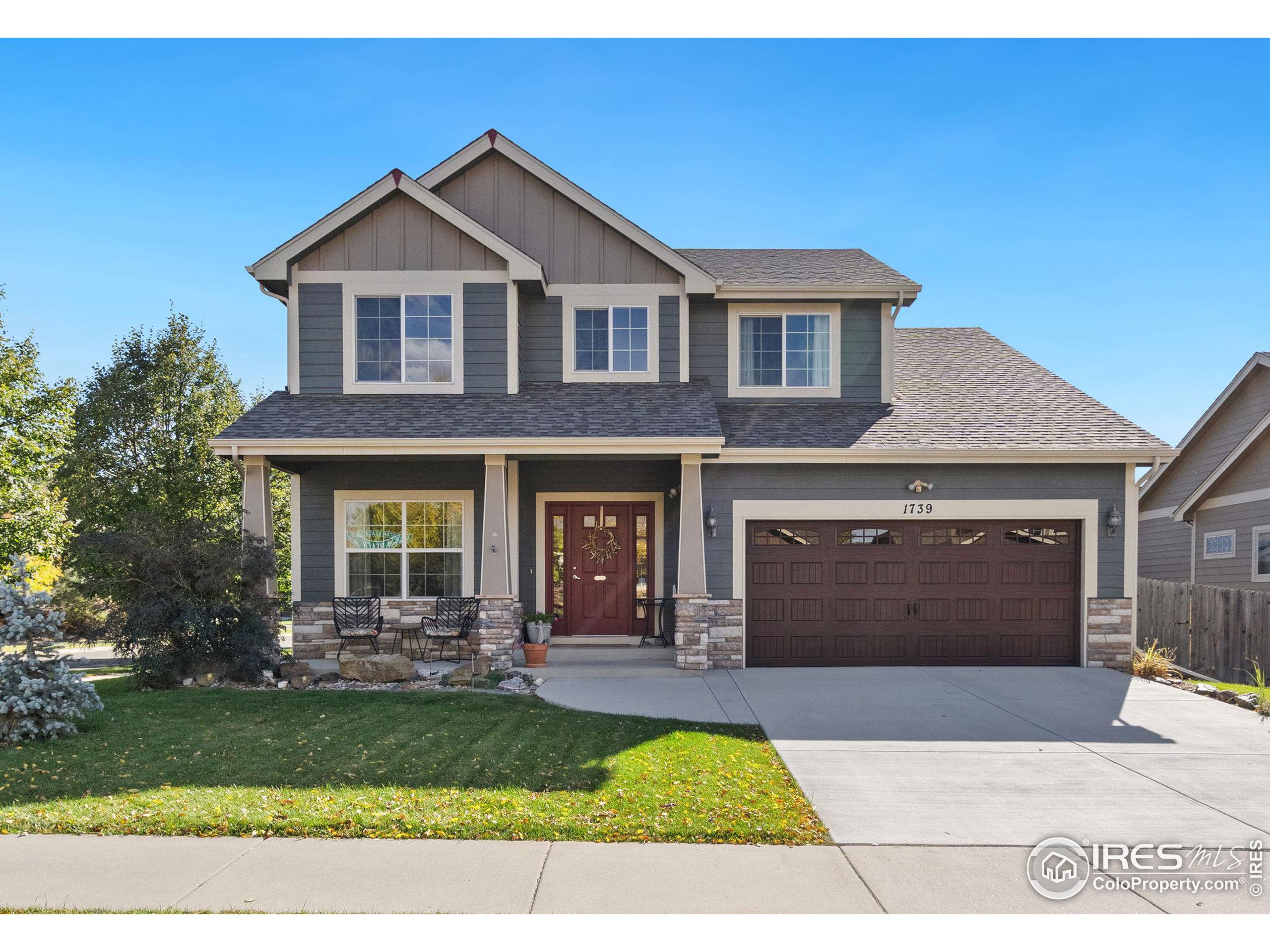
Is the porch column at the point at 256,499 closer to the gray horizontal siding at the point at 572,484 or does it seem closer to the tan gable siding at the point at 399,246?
the tan gable siding at the point at 399,246

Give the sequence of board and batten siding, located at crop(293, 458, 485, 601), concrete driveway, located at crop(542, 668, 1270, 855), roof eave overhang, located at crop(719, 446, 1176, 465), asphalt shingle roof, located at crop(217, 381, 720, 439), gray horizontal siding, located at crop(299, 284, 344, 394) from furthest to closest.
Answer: gray horizontal siding, located at crop(299, 284, 344, 394) → board and batten siding, located at crop(293, 458, 485, 601) → roof eave overhang, located at crop(719, 446, 1176, 465) → asphalt shingle roof, located at crop(217, 381, 720, 439) → concrete driveway, located at crop(542, 668, 1270, 855)

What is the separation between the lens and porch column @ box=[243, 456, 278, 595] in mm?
10984

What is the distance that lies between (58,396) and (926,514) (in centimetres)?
1681

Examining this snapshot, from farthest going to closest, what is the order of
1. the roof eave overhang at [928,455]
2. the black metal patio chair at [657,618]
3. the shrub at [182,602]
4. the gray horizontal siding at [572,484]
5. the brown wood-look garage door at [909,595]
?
1. the gray horizontal siding at [572,484]
2. the black metal patio chair at [657,618]
3. the brown wood-look garage door at [909,595]
4. the roof eave overhang at [928,455]
5. the shrub at [182,602]

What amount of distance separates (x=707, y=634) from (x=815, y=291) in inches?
228

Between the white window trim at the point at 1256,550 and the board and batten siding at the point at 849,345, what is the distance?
8081 millimetres

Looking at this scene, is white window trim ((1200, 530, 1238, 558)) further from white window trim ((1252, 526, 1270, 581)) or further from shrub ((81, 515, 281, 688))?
shrub ((81, 515, 281, 688))

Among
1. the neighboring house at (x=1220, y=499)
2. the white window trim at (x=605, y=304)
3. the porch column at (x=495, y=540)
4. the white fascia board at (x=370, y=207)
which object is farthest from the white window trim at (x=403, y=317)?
the neighboring house at (x=1220, y=499)

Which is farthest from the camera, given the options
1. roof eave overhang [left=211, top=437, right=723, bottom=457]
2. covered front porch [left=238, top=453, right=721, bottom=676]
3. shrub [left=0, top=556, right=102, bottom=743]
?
covered front porch [left=238, top=453, right=721, bottom=676]

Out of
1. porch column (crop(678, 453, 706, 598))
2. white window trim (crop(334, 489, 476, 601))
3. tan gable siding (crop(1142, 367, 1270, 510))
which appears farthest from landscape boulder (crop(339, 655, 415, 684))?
tan gable siding (crop(1142, 367, 1270, 510))

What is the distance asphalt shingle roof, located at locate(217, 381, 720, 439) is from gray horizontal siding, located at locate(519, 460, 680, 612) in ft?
3.74

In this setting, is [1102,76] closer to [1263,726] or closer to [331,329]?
[1263,726]

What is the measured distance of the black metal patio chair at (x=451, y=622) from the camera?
1139 cm

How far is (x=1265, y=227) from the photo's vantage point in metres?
10.6
